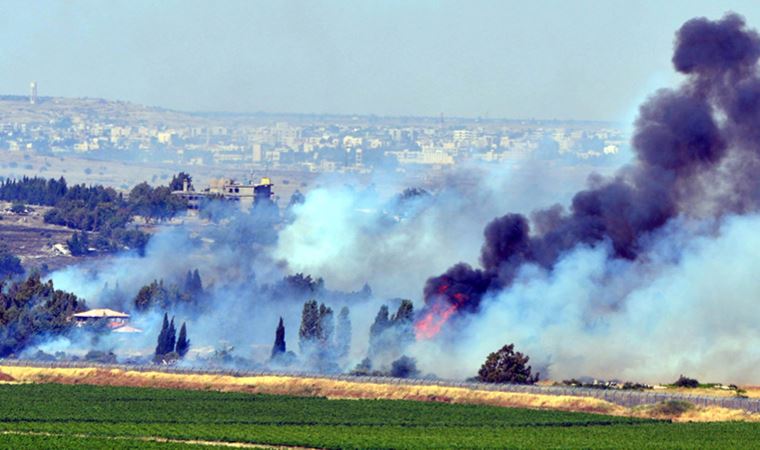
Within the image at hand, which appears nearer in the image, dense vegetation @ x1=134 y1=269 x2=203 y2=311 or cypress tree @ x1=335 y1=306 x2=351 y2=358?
cypress tree @ x1=335 y1=306 x2=351 y2=358

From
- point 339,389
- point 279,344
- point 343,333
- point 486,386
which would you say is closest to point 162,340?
point 279,344

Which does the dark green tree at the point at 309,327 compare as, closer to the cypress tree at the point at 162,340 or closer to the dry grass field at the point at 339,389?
the cypress tree at the point at 162,340

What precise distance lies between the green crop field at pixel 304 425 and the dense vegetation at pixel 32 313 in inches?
1222

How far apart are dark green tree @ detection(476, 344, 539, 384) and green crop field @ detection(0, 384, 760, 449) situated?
10.3 m

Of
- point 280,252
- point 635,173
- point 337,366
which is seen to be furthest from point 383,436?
point 280,252

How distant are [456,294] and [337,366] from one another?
951cm

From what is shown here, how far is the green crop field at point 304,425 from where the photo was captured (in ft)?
327

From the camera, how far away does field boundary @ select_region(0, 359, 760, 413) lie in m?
115

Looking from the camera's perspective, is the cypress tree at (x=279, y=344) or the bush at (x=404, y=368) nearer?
the bush at (x=404, y=368)

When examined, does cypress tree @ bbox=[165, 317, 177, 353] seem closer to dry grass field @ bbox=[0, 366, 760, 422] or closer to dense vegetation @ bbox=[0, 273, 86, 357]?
dense vegetation @ bbox=[0, 273, 86, 357]

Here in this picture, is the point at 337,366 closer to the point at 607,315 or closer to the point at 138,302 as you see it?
the point at 607,315

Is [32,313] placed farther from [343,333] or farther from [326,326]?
[343,333]

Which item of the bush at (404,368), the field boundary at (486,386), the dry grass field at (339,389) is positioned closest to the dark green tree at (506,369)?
the field boundary at (486,386)

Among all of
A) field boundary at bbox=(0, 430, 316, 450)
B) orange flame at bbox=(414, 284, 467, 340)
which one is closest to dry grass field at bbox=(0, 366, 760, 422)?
orange flame at bbox=(414, 284, 467, 340)
